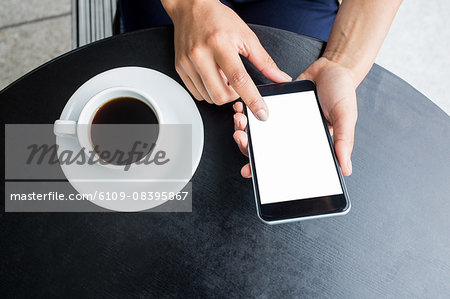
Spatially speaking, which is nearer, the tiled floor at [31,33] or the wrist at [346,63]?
the wrist at [346,63]

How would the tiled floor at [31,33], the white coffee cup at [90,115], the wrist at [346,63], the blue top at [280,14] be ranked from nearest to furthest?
1. the white coffee cup at [90,115]
2. the wrist at [346,63]
3. the blue top at [280,14]
4. the tiled floor at [31,33]

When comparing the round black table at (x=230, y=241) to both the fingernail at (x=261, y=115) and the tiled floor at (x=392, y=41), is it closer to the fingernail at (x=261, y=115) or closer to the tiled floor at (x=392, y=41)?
the fingernail at (x=261, y=115)

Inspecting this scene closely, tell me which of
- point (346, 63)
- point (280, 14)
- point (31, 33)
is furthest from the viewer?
point (31, 33)

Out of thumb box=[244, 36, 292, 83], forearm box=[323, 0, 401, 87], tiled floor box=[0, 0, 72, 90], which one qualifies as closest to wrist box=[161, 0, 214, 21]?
thumb box=[244, 36, 292, 83]

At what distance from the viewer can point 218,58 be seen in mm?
515

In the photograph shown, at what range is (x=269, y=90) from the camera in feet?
1.63

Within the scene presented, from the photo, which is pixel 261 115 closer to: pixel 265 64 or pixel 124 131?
pixel 265 64

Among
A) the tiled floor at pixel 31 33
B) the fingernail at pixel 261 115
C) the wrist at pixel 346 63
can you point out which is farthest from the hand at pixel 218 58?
the tiled floor at pixel 31 33

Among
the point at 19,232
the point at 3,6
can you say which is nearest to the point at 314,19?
the point at 19,232

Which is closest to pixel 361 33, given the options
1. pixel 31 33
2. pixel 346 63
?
pixel 346 63

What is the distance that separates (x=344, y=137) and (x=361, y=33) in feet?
0.81

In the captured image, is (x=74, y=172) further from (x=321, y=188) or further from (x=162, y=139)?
(x=321, y=188)

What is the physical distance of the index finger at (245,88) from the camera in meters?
0.47

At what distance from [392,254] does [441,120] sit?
0.79 ft
